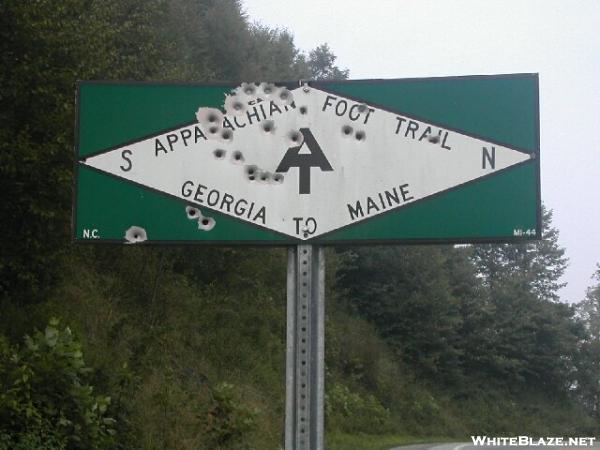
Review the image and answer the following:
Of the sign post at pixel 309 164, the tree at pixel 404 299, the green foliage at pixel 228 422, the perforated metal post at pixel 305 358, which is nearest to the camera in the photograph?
the perforated metal post at pixel 305 358

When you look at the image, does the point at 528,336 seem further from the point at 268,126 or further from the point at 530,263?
the point at 268,126

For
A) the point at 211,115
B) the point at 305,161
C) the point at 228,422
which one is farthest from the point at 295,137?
the point at 228,422

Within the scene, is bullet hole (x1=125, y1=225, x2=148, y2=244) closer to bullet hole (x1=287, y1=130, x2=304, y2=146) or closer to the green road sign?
the green road sign

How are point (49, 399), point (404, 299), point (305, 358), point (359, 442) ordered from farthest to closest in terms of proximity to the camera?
point (404, 299)
point (359, 442)
point (49, 399)
point (305, 358)

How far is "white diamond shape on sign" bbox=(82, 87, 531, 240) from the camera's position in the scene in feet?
11.8

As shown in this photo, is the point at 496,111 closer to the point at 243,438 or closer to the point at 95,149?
the point at 95,149

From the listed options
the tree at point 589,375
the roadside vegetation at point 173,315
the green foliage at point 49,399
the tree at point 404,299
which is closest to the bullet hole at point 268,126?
the roadside vegetation at point 173,315

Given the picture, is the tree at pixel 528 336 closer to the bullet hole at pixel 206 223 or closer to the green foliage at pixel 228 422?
the green foliage at pixel 228 422

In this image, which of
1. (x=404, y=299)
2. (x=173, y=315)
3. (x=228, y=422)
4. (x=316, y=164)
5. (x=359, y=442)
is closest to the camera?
(x=316, y=164)

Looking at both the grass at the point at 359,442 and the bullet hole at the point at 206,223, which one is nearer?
the bullet hole at the point at 206,223

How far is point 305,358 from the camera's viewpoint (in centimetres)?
335

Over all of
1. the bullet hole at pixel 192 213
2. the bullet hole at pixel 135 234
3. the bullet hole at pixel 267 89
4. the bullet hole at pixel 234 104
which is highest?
the bullet hole at pixel 267 89

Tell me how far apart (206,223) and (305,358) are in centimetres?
73

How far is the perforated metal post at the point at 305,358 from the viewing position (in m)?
3.27
